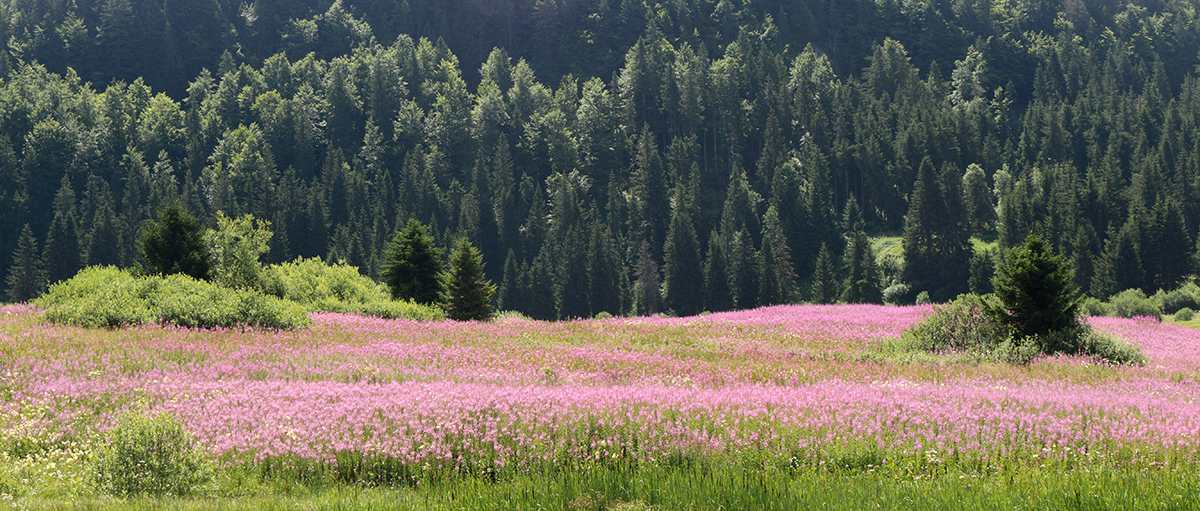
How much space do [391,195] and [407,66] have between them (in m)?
56.1

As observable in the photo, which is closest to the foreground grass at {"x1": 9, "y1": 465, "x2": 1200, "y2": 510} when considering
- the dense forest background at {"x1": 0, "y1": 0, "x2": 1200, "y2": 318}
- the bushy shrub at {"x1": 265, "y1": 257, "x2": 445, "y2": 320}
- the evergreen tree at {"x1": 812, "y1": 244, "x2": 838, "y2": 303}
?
the bushy shrub at {"x1": 265, "y1": 257, "x2": 445, "y2": 320}

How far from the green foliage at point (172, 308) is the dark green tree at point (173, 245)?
16.0 meters

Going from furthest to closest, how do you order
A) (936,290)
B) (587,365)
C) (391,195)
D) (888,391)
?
(391,195) → (936,290) → (587,365) → (888,391)

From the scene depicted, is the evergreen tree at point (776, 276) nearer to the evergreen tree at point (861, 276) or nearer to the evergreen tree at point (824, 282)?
the evergreen tree at point (824, 282)

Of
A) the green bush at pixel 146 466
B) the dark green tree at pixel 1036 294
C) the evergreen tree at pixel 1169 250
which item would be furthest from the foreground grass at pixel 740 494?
the evergreen tree at pixel 1169 250

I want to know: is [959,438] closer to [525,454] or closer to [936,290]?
[525,454]

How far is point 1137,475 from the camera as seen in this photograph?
26.4 feet

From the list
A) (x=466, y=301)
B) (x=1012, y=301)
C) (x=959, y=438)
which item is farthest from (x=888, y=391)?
(x=466, y=301)

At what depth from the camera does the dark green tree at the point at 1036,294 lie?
20.4 m

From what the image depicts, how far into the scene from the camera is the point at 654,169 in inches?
5797

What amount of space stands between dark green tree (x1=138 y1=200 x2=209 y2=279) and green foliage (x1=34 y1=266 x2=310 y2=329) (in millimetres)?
16016

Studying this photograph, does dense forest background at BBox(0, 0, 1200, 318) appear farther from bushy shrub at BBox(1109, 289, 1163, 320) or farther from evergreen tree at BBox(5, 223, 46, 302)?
bushy shrub at BBox(1109, 289, 1163, 320)

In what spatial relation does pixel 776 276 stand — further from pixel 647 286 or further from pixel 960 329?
pixel 960 329

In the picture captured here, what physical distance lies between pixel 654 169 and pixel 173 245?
113 meters
